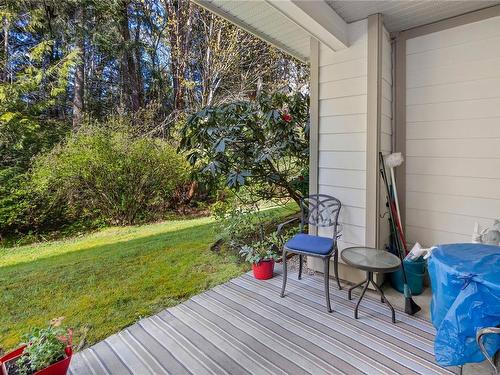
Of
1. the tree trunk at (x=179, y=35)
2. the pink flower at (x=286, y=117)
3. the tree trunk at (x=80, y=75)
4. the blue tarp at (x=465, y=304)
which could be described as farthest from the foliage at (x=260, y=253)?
the tree trunk at (x=80, y=75)

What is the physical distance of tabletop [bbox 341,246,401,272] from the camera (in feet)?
6.26

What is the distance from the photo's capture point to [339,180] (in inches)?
102

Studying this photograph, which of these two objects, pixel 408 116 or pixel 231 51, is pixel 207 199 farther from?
pixel 408 116

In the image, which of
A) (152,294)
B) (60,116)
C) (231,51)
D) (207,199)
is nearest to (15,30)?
(60,116)

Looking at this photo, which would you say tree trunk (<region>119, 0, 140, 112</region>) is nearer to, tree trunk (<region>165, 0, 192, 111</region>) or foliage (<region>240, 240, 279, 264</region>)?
tree trunk (<region>165, 0, 192, 111</region>)

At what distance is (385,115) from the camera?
8.22ft

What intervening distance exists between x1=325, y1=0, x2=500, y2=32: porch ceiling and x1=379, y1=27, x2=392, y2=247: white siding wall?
0.17 m

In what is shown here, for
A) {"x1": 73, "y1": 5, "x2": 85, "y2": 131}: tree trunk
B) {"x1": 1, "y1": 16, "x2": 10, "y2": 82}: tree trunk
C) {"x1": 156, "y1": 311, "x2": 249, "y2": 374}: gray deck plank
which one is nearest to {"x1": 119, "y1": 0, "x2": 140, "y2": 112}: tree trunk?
{"x1": 73, "y1": 5, "x2": 85, "y2": 131}: tree trunk

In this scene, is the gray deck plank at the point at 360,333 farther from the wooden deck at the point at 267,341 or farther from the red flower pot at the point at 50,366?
the red flower pot at the point at 50,366

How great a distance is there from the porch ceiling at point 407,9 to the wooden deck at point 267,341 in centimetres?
234

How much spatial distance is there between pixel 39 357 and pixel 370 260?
79.3 inches

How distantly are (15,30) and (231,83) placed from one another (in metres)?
4.85

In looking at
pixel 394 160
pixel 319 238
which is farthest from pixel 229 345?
pixel 394 160

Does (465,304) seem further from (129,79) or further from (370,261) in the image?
(129,79)
